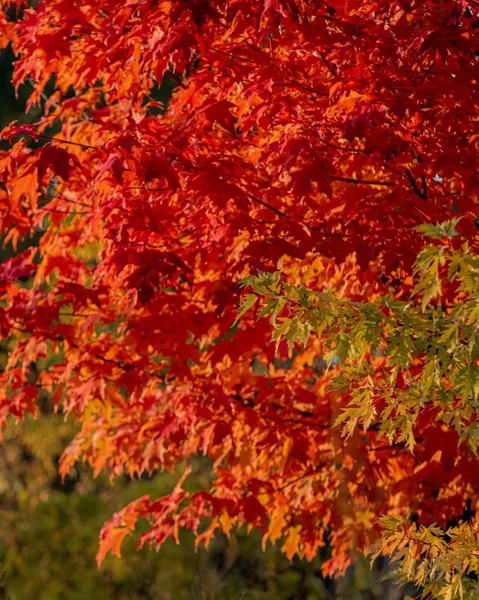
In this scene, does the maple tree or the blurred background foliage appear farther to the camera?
the blurred background foliage

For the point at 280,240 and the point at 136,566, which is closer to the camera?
the point at 280,240

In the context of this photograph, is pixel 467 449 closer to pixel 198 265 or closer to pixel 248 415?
pixel 248 415

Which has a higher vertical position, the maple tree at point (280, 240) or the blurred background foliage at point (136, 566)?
the maple tree at point (280, 240)

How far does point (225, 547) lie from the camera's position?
29.7ft

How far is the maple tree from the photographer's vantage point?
3.30 meters

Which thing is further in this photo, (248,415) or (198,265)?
(198,265)

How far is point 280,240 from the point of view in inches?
168

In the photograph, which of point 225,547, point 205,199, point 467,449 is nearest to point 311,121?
point 205,199

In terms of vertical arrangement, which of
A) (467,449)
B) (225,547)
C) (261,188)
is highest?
(261,188)

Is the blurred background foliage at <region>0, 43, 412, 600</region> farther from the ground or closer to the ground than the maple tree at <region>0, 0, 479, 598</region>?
closer to the ground

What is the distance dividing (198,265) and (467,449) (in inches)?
79.8

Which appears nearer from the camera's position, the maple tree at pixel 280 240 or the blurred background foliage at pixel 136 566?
the maple tree at pixel 280 240

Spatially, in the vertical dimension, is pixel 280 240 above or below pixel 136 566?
above

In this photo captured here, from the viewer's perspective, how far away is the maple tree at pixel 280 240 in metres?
3.30
